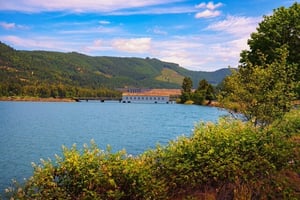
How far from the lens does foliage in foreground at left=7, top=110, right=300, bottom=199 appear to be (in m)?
10.6

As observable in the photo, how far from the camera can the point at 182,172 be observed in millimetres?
11453

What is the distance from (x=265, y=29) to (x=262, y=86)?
86.7 feet

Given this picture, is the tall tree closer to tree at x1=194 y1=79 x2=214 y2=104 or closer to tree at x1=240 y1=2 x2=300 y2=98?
tree at x1=240 y1=2 x2=300 y2=98

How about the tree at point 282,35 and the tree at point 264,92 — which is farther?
the tree at point 282,35

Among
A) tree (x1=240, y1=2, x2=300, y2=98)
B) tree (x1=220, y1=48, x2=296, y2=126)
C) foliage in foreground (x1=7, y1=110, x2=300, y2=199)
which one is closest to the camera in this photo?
foliage in foreground (x1=7, y1=110, x2=300, y2=199)

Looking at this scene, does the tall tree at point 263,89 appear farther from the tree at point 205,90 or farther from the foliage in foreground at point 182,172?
the tree at point 205,90

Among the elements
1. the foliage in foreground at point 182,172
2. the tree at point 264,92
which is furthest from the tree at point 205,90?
the foliage in foreground at point 182,172

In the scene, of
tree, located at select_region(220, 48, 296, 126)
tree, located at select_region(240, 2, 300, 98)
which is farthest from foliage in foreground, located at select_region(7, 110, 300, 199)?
tree, located at select_region(240, 2, 300, 98)

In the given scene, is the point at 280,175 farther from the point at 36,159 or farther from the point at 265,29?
the point at 265,29

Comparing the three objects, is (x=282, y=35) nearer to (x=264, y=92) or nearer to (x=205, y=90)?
(x=264, y=92)

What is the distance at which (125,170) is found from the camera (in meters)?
10.6

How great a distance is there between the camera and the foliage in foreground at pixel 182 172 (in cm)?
1064

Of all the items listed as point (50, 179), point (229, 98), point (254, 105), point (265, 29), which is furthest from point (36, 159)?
point (265, 29)

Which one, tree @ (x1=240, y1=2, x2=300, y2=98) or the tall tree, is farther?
tree @ (x1=240, y1=2, x2=300, y2=98)
